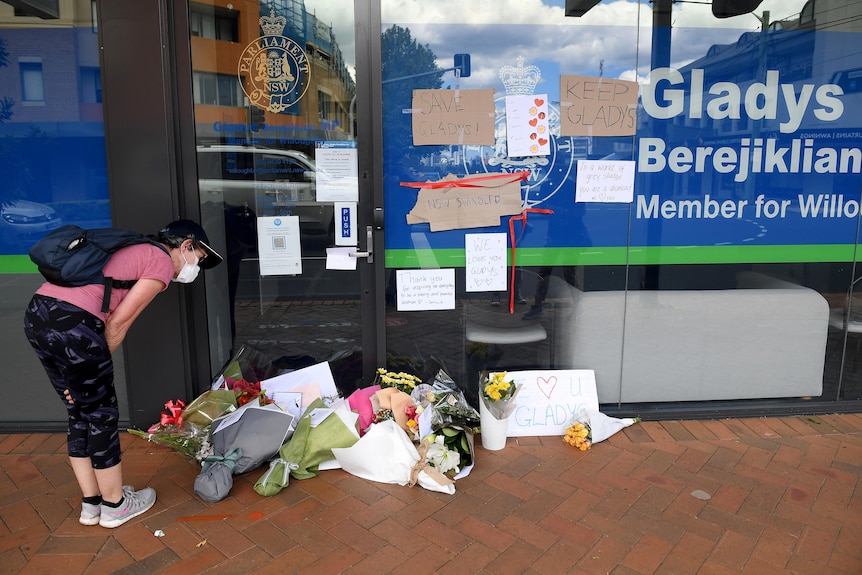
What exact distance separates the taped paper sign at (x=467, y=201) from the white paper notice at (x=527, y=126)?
16cm

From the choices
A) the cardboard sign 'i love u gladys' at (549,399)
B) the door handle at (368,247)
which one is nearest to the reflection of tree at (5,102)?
the door handle at (368,247)

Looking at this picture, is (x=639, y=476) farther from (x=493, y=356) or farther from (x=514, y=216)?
(x=514, y=216)

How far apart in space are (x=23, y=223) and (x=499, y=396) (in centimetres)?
304

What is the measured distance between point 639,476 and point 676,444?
544 millimetres

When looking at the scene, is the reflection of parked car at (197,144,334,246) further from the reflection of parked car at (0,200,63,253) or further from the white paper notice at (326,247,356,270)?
the reflection of parked car at (0,200,63,253)

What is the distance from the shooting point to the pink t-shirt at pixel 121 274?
279cm

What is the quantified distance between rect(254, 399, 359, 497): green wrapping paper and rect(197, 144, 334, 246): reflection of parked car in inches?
47.2

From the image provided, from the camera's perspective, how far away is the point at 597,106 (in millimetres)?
4020

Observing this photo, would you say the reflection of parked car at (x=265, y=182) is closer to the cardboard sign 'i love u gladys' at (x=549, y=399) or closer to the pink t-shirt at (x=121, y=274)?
the pink t-shirt at (x=121, y=274)

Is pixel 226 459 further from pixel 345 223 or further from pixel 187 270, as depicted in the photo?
pixel 345 223

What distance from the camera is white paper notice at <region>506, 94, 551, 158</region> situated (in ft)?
13.1

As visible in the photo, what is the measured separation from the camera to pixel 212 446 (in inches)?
142

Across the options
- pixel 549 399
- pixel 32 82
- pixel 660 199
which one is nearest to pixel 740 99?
pixel 660 199

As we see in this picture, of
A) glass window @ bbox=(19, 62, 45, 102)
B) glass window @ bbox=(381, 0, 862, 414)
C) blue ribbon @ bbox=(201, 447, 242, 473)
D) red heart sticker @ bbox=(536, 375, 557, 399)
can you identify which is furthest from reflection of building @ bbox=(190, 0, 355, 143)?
red heart sticker @ bbox=(536, 375, 557, 399)
